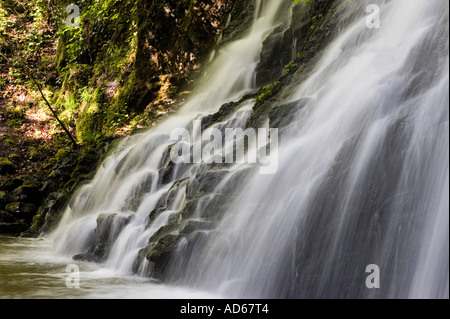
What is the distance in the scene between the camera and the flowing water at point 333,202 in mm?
3730

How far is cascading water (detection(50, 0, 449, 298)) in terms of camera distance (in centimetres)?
372

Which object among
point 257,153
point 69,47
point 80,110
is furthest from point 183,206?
point 69,47

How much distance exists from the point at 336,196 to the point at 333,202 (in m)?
0.06

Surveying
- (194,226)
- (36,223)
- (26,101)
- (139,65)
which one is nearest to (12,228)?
(36,223)

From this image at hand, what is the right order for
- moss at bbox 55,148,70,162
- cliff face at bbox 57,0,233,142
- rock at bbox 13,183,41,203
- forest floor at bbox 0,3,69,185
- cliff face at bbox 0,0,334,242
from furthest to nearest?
1. forest floor at bbox 0,3,69,185
2. moss at bbox 55,148,70,162
3. cliff face at bbox 57,0,233,142
4. rock at bbox 13,183,41,203
5. cliff face at bbox 0,0,334,242

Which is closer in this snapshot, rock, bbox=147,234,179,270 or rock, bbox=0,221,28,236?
rock, bbox=147,234,179,270

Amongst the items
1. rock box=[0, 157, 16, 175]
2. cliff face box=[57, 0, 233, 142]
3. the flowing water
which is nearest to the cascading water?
the flowing water

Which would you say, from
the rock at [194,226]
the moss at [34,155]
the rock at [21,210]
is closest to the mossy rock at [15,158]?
the moss at [34,155]

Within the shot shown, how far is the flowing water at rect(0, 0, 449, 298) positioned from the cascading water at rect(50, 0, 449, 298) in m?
0.01

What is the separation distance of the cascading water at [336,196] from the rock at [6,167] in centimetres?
612

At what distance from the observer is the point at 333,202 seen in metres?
4.34

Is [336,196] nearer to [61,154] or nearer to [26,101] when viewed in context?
[61,154]

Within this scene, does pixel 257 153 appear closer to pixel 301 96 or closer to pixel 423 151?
pixel 301 96

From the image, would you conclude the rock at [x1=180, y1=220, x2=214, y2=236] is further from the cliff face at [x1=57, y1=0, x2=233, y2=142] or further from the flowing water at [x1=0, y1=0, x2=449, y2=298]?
the cliff face at [x1=57, y1=0, x2=233, y2=142]
